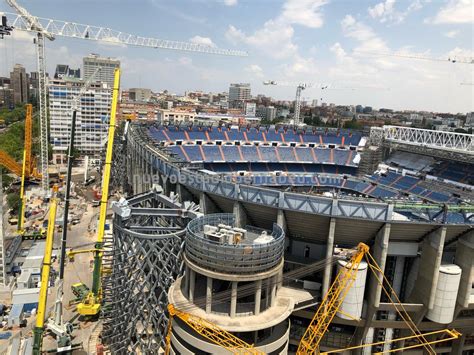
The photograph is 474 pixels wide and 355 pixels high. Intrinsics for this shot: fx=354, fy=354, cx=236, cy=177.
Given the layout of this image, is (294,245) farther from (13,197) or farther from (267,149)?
(13,197)

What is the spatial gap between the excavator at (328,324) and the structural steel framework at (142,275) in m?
4.55

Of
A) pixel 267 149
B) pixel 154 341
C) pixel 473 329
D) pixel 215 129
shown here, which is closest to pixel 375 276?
pixel 473 329

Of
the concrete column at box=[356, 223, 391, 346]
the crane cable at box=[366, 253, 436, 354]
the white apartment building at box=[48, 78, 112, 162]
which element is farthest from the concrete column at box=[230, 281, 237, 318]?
the white apartment building at box=[48, 78, 112, 162]

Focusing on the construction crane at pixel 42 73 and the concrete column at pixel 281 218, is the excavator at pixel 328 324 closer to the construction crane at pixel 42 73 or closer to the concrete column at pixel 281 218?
the concrete column at pixel 281 218

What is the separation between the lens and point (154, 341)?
37531 millimetres

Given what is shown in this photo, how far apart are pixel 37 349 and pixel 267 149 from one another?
75.7 m

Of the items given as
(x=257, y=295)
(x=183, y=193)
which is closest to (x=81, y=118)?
(x=183, y=193)

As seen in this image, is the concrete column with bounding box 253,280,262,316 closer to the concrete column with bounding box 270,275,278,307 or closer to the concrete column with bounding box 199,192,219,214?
the concrete column with bounding box 270,275,278,307

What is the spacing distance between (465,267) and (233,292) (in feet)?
84.9

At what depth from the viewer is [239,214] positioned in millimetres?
40906

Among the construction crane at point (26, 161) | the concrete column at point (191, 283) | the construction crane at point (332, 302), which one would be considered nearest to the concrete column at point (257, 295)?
the concrete column at point (191, 283)

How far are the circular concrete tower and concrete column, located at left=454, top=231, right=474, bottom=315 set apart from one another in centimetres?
1957

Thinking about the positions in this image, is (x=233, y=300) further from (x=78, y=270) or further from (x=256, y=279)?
(x=78, y=270)

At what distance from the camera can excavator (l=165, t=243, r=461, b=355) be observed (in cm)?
3023
